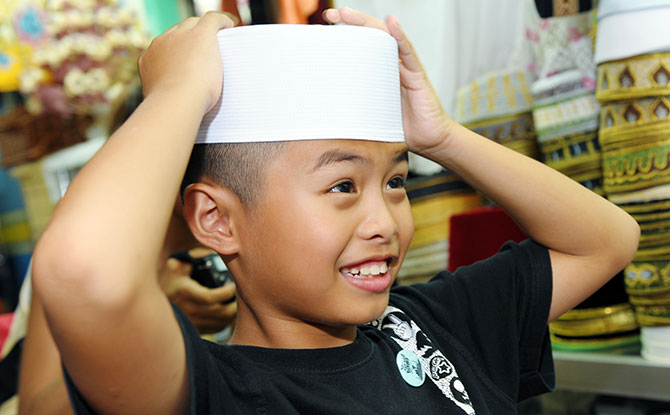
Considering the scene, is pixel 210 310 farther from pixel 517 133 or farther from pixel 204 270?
pixel 517 133

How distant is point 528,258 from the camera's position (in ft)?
2.54

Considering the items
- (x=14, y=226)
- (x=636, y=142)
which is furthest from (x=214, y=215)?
(x=14, y=226)

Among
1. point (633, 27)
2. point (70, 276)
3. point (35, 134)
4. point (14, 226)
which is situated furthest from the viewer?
point (14, 226)

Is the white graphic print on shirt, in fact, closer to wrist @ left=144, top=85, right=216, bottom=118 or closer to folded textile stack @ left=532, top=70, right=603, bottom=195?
wrist @ left=144, top=85, right=216, bottom=118

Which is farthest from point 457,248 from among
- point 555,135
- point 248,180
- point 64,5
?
point 64,5

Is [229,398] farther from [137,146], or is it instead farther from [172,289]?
[172,289]

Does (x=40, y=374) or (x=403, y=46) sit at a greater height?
Answer: (x=403, y=46)

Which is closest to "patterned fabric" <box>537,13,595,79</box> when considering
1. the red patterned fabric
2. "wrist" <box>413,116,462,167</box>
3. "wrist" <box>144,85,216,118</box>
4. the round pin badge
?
the red patterned fabric

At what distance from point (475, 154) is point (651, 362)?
45 centimetres

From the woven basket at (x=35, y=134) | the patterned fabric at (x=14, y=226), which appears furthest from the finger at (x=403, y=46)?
the patterned fabric at (x=14, y=226)

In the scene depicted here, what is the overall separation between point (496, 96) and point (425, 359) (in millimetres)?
608

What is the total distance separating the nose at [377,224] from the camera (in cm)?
58

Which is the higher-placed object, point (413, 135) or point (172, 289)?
point (413, 135)

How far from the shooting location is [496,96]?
1.14m
